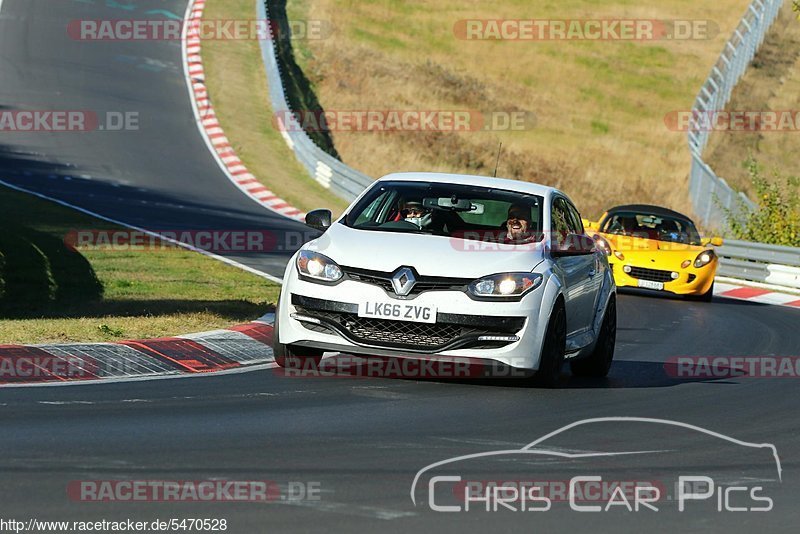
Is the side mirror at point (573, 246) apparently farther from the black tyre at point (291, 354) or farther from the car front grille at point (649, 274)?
the car front grille at point (649, 274)

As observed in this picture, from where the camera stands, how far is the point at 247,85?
41406mm

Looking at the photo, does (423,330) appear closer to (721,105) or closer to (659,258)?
(659,258)

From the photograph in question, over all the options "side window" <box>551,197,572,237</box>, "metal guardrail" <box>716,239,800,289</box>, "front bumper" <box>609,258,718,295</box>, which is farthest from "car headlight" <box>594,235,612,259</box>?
"side window" <box>551,197,572,237</box>

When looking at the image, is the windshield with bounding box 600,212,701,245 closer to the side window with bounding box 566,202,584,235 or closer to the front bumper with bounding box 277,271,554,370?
the side window with bounding box 566,202,584,235

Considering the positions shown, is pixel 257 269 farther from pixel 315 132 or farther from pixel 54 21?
pixel 54 21

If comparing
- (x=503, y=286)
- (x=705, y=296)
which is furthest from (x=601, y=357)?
(x=705, y=296)

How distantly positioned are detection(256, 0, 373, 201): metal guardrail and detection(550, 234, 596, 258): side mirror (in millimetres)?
20279

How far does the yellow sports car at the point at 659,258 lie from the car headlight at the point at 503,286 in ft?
38.9

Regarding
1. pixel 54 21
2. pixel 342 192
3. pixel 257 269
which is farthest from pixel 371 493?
pixel 54 21

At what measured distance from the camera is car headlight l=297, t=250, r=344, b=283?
10117 millimetres

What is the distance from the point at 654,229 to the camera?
23.2 metres

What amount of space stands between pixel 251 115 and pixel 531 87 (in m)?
18.4

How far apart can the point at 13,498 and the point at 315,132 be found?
118 feet

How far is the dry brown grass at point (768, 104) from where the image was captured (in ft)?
152
